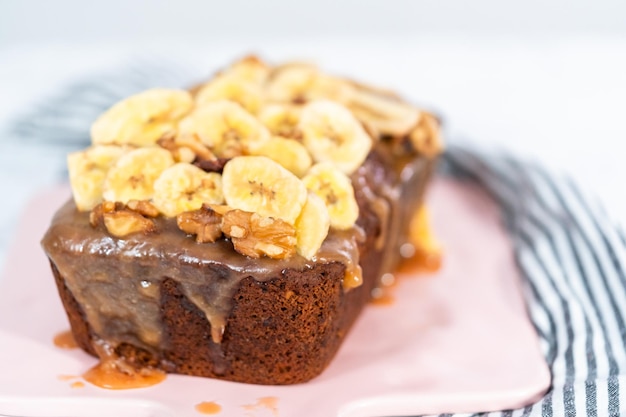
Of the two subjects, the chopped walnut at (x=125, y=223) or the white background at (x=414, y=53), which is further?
the white background at (x=414, y=53)

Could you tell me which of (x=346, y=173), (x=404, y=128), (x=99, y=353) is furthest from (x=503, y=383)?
(x=99, y=353)

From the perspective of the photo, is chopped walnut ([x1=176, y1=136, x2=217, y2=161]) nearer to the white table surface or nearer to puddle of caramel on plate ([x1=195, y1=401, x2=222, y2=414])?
puddle of caramel on plate ([x1=195, y1=401, x2=222, y2=414])

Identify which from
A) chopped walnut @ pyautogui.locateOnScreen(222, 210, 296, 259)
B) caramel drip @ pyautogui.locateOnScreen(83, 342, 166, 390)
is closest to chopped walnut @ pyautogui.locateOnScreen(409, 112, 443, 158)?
chopped walnut @ pyautogui.locateOnScreen(222, 210, 296, 259)

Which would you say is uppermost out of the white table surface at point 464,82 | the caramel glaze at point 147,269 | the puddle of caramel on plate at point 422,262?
the caramel glaze at point 147,269

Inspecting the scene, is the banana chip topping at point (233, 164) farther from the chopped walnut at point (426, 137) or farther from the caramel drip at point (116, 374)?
the caramel drip at point (116, 374)

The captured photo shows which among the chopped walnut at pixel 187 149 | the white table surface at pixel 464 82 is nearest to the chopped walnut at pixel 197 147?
the chopped walnut at pixel 187 149

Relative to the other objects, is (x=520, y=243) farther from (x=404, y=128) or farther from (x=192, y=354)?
(x=192, y=354)

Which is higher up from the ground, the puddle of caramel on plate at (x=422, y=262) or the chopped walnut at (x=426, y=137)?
the chopped walnut at (x=426, y=137)

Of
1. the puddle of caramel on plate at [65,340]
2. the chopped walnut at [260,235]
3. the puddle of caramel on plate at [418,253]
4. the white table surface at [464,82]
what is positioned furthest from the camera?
the white table surface at [464,82]
